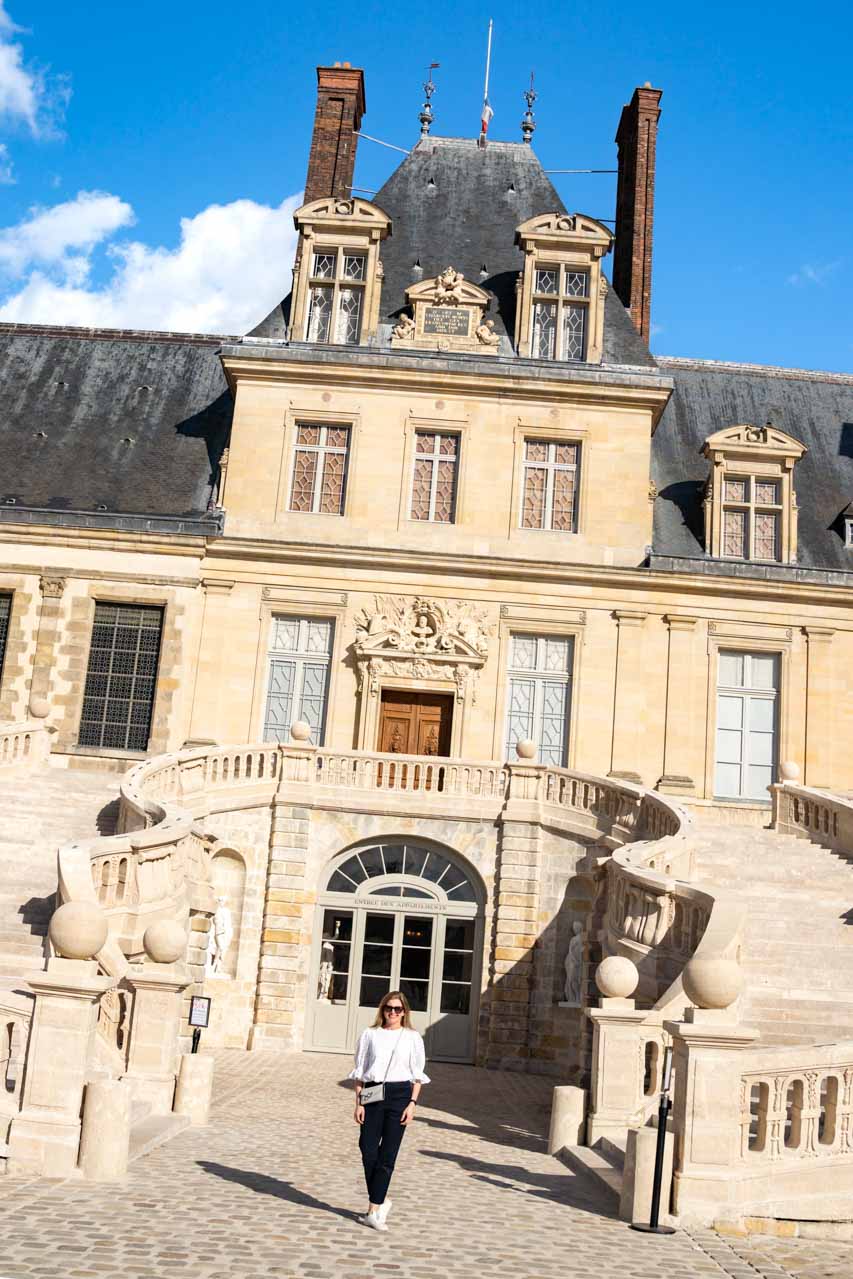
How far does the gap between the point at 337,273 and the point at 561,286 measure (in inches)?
162

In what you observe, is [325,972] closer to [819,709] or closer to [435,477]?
[435,477]

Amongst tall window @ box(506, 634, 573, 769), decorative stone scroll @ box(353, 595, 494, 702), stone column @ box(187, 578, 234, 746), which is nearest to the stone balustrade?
stone column @ box(187, 578, 234, 746)

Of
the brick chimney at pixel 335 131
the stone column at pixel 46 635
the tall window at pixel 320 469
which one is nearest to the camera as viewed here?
the stone column at pixel 46 635

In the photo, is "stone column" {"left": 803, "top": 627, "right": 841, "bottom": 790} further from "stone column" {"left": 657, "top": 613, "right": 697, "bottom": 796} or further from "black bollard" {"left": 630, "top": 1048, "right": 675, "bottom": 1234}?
"black bollard" {"left": 630, "top": 1048, "right": 675, "bottom": 1234}

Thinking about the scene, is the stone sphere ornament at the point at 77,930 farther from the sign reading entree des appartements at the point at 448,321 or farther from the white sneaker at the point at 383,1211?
the sign reading entree des appartements at the point at 448,321

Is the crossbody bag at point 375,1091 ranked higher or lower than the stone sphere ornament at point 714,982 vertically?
lower

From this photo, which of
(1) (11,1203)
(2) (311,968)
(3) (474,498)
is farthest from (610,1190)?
(3) (474,498)

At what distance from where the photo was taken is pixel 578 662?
23.1 metres

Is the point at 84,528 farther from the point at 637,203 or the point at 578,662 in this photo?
the point at 637,203

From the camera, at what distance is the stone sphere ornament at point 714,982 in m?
9.20

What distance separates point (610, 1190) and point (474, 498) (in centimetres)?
1551

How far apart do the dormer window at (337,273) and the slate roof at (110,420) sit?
3.03m

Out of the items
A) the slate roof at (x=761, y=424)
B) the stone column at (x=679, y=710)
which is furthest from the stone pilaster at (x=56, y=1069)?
the slate roof at (x=761, y=424)

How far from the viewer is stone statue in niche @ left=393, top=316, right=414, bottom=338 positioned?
2439cm
